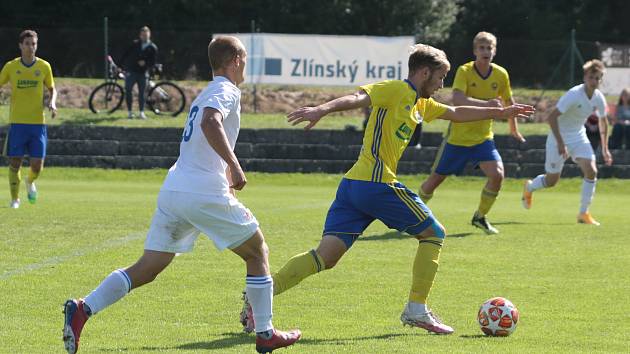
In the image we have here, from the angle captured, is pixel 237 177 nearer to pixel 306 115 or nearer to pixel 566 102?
pixel 306 115

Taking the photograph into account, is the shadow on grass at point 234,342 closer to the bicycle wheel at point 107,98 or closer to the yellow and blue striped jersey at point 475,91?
the yellow and blue striped jersey at point 475,91

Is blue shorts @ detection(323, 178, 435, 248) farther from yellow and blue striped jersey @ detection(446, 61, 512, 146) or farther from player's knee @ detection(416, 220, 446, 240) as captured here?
yellow and blue striped jersey @ detection(446, 61, 512, 146)

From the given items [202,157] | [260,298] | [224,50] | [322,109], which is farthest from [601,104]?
[202,157]

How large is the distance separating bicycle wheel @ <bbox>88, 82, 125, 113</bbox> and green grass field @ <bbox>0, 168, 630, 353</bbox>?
33.3 feet

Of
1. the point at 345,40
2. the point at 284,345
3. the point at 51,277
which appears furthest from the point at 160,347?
the point at 345,40

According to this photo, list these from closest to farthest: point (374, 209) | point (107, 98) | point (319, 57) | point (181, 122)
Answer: point (374, 209), point (181, 122), point (319, 57), point (107, 98)

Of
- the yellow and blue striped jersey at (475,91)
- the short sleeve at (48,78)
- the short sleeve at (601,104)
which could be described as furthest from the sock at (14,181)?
A: the short sleeve at (601,104)

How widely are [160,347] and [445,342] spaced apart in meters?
1.67

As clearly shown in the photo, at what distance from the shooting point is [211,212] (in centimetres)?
634

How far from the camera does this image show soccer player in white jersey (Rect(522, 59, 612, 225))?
14266mm

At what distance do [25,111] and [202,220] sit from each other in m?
9.92

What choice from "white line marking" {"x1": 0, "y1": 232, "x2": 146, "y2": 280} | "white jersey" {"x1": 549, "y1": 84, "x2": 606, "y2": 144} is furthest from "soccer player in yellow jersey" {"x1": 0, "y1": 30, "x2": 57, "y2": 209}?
"white jersey" {"x1": 549, "y1": 84, "x2": 606, "y2": 144}

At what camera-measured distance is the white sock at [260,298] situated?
646cm

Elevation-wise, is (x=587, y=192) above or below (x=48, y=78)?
below
